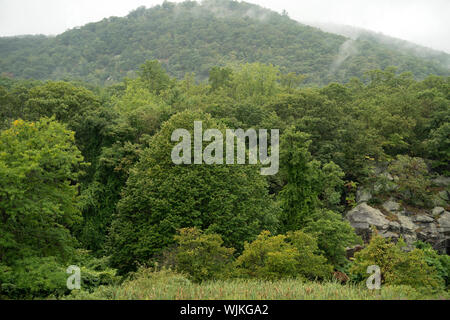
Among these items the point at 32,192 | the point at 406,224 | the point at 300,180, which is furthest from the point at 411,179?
the point at 32,192

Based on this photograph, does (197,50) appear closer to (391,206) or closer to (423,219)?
(391,206)

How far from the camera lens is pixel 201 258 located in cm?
1478

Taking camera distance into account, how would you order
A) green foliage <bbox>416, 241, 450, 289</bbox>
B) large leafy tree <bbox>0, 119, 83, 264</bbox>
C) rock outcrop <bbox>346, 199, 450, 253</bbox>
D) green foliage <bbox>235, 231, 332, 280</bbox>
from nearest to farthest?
large leafy tree <bbox>0, 119, 83, 264</bbox>, green foliage <bbox>235, 231, 332, 280</bbox>, green foliage <bbox>416, 241, 450, 289</bbox>, rock outcrop <bbox>346, 199, 450, 253</bbox>

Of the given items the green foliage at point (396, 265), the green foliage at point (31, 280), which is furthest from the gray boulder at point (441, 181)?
the green foliage at point (31, 280)

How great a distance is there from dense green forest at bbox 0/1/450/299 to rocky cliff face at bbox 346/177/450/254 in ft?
0.37

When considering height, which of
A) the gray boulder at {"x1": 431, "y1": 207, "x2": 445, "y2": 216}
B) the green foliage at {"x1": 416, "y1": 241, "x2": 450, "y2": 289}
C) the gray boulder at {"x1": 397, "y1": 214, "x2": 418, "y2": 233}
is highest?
the gray boulder at {"x1": 431, "y1": 207, "x2": 445, "y2": 216}

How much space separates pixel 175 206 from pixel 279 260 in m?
6.86

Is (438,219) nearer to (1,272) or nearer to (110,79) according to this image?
(1,272)

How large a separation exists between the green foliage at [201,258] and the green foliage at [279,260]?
76 cm

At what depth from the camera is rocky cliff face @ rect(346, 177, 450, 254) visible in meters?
25.7

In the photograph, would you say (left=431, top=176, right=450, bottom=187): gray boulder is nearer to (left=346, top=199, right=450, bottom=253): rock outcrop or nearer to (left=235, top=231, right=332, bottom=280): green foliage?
(left=346, top=199, right=450, bottom=253): rock outcrop

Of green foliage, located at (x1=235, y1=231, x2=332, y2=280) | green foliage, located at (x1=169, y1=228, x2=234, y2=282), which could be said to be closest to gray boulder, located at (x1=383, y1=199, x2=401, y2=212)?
green foliage, located at (x1=235, y1=231, x2=332, y2=280)

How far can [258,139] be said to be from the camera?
3191cm

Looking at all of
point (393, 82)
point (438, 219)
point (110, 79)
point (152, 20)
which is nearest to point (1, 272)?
point (438, 219)
